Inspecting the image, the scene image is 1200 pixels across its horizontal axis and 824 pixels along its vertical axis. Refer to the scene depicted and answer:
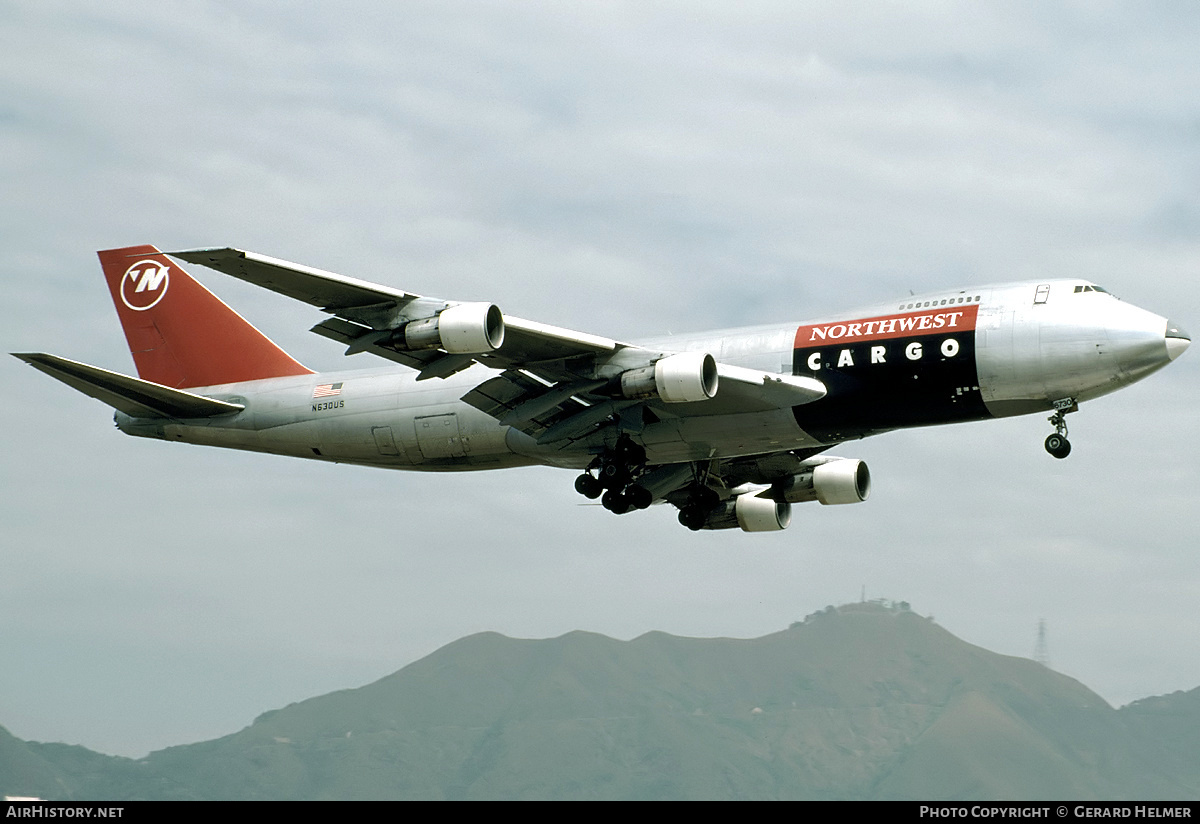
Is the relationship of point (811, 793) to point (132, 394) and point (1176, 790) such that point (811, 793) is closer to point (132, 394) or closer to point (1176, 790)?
point (1176, 790)

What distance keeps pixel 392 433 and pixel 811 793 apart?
17187 cm

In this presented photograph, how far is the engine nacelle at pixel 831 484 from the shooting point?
4241 cm

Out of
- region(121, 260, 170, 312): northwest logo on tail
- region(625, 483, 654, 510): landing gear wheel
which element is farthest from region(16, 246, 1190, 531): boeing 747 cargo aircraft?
region(121, 260, 170, 312): northwest logo on tail

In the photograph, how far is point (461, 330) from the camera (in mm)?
31875

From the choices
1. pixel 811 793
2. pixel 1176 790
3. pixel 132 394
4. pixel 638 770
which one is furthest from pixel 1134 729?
pixel 132 394

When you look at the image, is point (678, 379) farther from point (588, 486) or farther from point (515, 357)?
point (588, 486)

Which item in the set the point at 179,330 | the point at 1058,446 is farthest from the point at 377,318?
the point at 1058,446

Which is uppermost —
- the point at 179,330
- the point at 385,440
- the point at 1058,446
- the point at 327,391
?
the point at 179,330

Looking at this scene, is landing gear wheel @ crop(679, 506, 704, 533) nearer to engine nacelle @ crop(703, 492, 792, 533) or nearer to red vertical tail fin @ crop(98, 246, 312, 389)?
engine nacelle @ crop(703, 492, 792, 533)

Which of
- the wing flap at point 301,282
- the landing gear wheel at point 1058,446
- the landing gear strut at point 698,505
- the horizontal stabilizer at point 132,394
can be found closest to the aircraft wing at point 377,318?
the wing flap at point 301,282

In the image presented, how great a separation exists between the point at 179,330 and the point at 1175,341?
29.9 m

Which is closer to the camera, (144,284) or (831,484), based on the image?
(831,484)

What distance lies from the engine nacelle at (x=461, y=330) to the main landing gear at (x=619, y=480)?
6.15m

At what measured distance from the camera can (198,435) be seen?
41.9 metres
